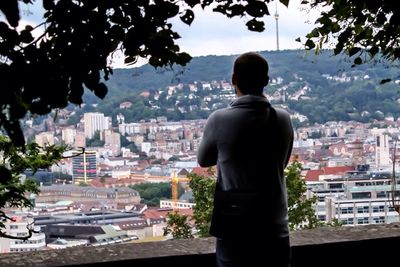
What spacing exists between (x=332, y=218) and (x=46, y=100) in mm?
4268

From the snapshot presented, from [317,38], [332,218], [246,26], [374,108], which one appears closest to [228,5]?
[246,26]

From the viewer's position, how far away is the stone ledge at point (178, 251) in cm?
288

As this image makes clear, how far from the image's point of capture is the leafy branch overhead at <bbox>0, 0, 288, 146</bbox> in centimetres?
148

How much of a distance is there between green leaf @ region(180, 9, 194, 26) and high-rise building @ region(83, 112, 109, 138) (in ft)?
15.7

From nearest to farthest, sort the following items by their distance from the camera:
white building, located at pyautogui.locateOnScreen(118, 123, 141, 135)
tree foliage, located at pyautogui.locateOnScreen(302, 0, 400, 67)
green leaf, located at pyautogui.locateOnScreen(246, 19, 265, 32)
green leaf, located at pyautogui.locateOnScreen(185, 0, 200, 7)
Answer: green leaf, located at pyautogui.locateOnScreen(185, 0, 200, 7) → green leaf, located at pyautogui.locateOnScreen(246, 19, 265, 32) → tree foliage, located at pyautogui.locateOnScreen(302, 0, 400, 67) → white building, located at pyautogui.locateOnScreen(118, 123, 141, 135)

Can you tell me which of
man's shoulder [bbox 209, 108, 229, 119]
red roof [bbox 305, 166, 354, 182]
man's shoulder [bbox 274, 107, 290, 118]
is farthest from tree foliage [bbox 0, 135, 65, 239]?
red roof [bbox 305, 166, 354, 182]

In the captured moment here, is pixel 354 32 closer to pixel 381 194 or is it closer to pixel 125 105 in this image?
pixel 381 194

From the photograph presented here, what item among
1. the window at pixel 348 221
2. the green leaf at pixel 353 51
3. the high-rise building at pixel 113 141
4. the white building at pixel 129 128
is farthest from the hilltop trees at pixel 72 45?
the white building at pixel 129 128

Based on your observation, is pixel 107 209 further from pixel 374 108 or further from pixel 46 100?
pixel 46 100

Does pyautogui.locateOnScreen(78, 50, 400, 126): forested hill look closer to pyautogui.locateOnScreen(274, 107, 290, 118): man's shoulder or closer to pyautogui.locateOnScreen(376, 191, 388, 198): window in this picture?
pyautogui.locateOnScreen(376, 191, 388, 198): window

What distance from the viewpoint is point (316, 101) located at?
350 inches

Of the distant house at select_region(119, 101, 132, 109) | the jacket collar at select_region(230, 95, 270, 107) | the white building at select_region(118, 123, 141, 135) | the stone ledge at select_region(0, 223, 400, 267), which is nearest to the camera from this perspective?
the jacket collar at select_region(230, 95, 270, 107)

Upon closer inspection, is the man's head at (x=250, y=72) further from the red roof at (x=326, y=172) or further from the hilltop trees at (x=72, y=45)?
the red roof at (x=326, y=172)

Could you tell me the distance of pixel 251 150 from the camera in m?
2.43
